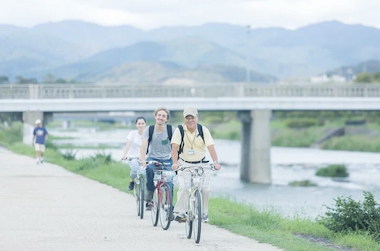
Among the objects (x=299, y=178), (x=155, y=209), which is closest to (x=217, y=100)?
(x=299, y=178)

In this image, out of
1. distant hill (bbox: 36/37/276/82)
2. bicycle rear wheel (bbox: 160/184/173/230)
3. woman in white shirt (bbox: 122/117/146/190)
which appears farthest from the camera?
distant hill (bbox: 36/37/276/82)

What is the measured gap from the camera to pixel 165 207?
12.5 meters

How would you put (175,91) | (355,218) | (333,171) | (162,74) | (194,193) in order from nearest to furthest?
(194,193) → (355,218) → (175,91) → (333,171) → (162,74)

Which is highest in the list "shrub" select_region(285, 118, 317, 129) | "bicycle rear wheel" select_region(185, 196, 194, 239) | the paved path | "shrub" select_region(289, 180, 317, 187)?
"shrub" select_region(285, 118, 317, 129)

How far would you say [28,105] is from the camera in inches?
1986

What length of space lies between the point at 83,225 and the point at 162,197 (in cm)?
134

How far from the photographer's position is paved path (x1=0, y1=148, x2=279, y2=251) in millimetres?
11047

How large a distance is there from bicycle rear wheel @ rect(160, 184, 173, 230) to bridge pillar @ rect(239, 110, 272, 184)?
39.3 m

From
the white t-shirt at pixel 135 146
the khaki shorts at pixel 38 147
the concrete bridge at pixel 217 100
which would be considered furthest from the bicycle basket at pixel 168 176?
the concrete bridge at pixel 217 100

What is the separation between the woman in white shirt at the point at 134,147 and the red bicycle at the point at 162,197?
7.57ft

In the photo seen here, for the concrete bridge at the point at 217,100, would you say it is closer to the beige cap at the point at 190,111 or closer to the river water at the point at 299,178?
the river water at the point at 299,178

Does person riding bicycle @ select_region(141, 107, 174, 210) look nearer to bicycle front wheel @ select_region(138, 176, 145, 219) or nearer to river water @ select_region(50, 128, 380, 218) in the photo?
bicycle front wheel @ select_region(138, 176, 145, 219)

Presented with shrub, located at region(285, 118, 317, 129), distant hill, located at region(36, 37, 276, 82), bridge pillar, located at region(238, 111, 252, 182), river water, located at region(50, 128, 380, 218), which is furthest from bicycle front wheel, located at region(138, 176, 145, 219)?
shrub, located at region(285, 118, 317, 129)

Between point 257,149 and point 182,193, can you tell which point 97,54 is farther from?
point 182,193
